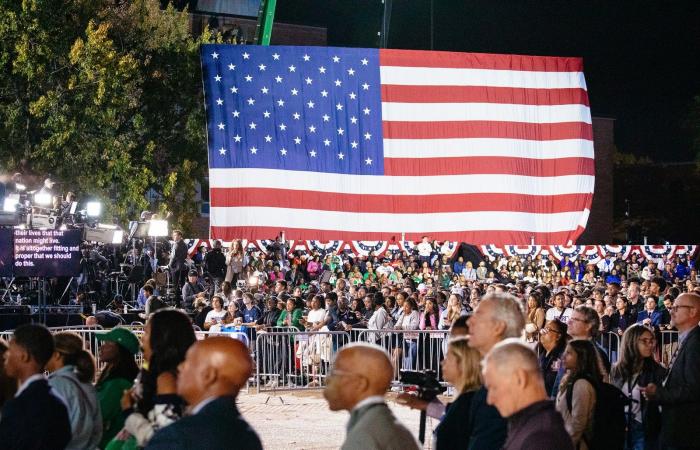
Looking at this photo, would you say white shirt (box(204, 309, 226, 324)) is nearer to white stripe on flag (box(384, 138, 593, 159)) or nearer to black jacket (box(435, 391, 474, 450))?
black jacket (box(435, 391, 474, 450))

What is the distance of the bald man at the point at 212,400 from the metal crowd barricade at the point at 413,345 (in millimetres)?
10776

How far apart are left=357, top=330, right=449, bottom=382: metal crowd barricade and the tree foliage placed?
62.4 ft

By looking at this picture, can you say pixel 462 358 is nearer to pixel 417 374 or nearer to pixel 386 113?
pixel 417 374

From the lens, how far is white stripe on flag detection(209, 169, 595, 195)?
1145 inches

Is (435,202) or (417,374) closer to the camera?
(417,374)

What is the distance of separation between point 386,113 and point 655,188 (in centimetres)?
4101

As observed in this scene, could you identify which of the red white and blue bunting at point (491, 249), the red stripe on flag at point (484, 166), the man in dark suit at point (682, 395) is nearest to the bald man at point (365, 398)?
the man in dark suit at point (682, 395)

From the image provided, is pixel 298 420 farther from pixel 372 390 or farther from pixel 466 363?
pixel 372 390

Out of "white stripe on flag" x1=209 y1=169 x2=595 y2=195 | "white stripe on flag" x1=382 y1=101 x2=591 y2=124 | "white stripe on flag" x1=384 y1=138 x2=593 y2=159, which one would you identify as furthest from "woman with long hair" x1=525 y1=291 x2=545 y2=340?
"white stripe on flag" x1=382 y1=101 x2=591 y2=124

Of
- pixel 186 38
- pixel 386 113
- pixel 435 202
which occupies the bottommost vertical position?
pixel 435 202

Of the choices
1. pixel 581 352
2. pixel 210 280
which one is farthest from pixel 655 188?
pixel 581 352

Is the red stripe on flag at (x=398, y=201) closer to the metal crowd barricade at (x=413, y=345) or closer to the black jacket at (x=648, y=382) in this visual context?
the metal crowd barricade at (x=413, y=345)

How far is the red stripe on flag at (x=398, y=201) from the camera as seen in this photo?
2891 cm

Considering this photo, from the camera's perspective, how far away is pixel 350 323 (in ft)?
56.0
